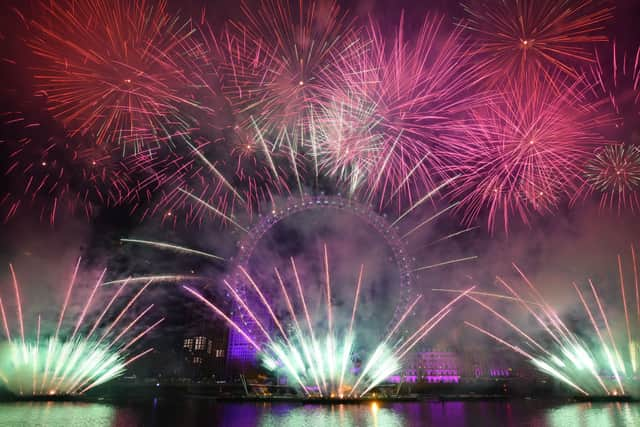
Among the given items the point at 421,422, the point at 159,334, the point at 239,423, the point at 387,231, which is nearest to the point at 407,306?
the point at 387,231

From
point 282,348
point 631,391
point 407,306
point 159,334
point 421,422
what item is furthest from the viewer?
point 159,334

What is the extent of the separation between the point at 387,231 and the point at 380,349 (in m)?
13.7

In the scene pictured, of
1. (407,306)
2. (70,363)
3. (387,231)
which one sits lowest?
(70,363)

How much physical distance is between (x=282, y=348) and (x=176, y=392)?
2113cm

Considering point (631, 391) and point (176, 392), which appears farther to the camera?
point (176, 392)

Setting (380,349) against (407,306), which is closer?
(407,306)

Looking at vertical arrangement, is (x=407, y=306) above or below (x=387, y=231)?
below

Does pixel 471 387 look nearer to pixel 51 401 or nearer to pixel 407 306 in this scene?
pixel 407 306

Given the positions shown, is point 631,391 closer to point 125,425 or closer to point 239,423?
point 239,423

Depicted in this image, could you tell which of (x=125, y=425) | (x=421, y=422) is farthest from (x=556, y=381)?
(x=125, y=425)

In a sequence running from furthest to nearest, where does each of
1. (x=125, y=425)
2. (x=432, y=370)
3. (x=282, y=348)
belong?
1. (x=432, y=370)
2. (x=282, y=348)
3. (x=125, y=425)

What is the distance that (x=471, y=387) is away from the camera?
248 feet

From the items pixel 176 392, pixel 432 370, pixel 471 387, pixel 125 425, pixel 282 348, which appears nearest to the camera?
pixel 125 425

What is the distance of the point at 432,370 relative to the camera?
90.0 metres
